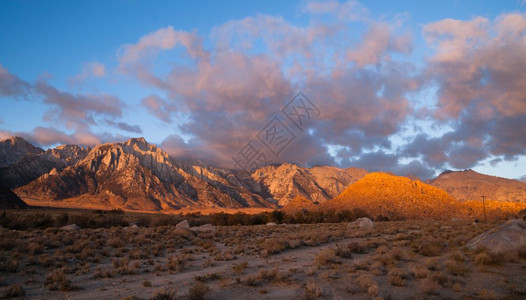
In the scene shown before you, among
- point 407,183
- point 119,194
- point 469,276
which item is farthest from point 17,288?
point 119,194

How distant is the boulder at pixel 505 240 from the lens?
47.0 feet

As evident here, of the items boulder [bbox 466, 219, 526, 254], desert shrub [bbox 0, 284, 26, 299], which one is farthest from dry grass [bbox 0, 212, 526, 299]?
boulder [bbox 466, 219, 526, 254]

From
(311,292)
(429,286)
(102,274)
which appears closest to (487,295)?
(429,286)

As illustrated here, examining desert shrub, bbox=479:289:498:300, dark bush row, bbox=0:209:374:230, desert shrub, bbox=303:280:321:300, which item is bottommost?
dark bush row, bbox=0:209:374:230

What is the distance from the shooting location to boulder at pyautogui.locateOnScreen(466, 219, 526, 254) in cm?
1433

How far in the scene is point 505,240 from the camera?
14883 mm

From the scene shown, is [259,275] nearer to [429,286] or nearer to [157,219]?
[429,286]

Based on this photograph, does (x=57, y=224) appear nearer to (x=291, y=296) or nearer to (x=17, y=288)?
(x=17, y=288)

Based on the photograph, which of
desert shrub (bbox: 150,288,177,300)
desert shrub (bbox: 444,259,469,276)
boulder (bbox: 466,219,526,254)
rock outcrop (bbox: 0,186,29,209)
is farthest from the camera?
rock outcrop (bbox: 0,186,29,209)

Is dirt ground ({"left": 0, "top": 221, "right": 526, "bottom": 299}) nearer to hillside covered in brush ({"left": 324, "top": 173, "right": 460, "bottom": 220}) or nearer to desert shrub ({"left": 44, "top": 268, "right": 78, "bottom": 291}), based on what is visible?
desert shrub ({"left": 44, "top": 268, "right": 78, "bottom": 291})

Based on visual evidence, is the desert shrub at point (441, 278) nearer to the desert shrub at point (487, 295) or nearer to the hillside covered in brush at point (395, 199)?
the desert shrub at point (487, 295)

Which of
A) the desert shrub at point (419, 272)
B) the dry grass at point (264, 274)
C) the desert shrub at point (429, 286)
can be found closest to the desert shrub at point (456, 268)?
the dry grass at point (264, 274)

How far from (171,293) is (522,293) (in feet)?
37.7

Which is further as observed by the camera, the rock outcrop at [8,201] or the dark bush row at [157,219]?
the rock outcrop at [8,201]
